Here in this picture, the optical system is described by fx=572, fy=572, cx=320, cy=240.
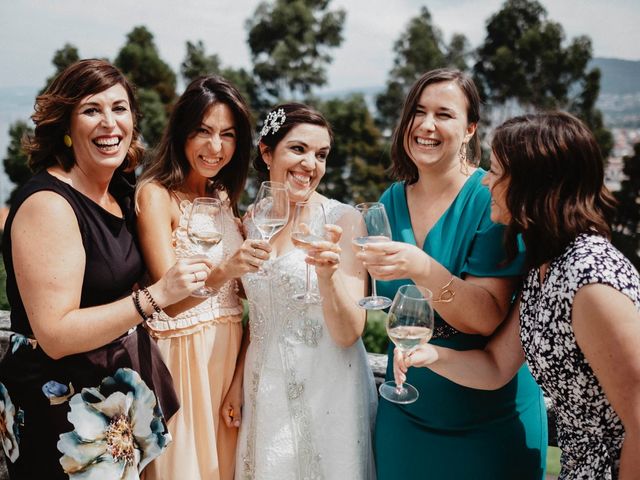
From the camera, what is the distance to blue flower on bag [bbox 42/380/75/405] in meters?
2.64

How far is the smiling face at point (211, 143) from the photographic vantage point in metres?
3.46

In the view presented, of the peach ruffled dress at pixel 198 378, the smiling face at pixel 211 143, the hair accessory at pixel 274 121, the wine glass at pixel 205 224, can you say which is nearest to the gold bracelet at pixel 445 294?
the wine glass at pixel 205 224

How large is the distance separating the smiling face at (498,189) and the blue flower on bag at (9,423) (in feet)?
7.80

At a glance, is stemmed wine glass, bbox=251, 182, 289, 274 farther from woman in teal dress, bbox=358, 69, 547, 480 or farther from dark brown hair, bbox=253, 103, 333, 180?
dark brown hair, bbox=253, 103, 333, 180

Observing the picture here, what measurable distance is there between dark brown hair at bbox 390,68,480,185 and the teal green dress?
0.41 metres

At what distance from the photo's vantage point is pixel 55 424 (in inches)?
105

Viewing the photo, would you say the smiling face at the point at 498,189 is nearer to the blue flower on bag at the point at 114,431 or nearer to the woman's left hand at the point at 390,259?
the woman's left hand at the point at 390,259

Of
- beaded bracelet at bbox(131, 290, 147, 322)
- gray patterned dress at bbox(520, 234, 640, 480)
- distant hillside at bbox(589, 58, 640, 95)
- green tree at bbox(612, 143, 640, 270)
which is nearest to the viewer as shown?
gray patterned dress at bbox(520, 234, 640, 480)

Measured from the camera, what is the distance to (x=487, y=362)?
273 centimetres

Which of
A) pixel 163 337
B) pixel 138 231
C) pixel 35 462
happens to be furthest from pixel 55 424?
pixel 138 231

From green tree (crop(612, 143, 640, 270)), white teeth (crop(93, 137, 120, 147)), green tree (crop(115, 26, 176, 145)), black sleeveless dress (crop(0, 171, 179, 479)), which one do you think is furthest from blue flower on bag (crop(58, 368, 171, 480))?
green tree (crop(115, 26, 176, 145))

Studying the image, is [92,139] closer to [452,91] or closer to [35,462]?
[35,462]

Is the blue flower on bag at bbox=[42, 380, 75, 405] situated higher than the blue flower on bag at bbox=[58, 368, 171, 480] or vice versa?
the blue flower on bag at bbox=[42, 380, 75, 405]

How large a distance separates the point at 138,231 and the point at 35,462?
4.00ft
